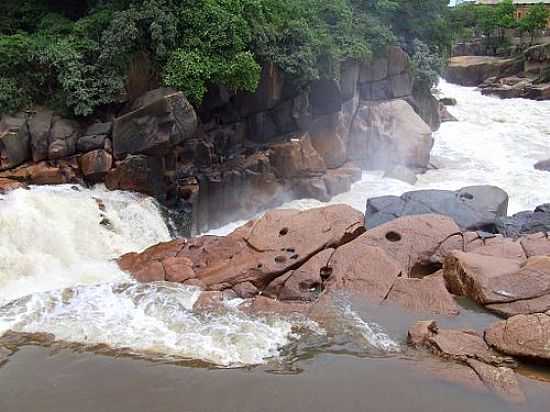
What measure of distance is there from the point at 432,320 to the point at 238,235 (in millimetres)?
5374

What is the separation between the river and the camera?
6.95 meters

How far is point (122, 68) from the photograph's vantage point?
1518 centimetres

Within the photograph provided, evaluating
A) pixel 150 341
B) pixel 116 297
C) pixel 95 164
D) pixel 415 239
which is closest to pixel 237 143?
pixel 95 164

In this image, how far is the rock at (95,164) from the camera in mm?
14492

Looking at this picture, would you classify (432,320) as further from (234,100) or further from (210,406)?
(234,100)

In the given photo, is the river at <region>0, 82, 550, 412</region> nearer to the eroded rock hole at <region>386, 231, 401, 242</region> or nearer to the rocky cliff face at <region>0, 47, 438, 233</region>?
the rocky cliff face at <region>0, 47, 438, 233</region>

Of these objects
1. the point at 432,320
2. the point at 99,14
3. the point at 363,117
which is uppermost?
the point at 99,14

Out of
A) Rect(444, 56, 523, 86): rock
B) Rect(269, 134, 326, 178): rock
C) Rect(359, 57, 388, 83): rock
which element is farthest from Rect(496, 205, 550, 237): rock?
Rect(444, 56, 523, 86): rock

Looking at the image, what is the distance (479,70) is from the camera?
47344 millimetres

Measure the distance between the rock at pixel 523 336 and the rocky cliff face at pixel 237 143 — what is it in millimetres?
9441

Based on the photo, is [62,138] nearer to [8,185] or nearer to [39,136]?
[39,136]

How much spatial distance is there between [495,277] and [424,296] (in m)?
1.25

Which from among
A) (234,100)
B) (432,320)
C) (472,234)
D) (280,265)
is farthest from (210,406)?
(234,100)

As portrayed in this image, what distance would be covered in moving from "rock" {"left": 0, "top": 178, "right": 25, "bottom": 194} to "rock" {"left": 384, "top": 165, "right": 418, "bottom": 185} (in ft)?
43.5
